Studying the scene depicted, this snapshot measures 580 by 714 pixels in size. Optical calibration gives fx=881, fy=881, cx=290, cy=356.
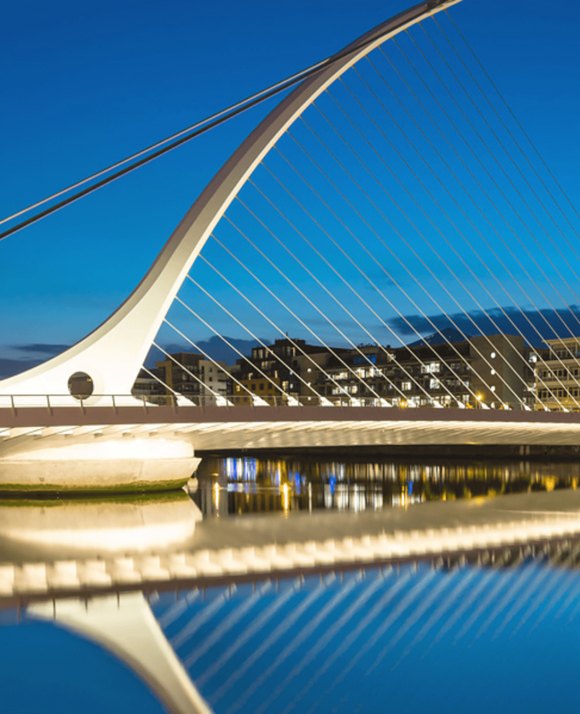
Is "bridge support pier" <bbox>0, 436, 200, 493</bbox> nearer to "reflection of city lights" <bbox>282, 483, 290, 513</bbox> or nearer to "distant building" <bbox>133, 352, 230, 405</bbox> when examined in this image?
"reflection of city lights" <bbox>282, 483, 290, 513</bbox>

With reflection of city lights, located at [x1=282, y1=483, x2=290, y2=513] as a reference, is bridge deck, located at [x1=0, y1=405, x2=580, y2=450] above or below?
above

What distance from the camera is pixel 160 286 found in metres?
25.0

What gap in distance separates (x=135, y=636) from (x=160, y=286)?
15244 mm

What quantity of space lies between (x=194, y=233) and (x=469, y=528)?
439 inches

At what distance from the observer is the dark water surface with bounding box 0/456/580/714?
28.6 feet

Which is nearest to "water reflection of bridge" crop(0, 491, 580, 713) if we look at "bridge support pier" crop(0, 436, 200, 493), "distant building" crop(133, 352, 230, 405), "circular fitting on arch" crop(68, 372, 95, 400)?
"bridge support pier" crop(0, 436, 200, 493)

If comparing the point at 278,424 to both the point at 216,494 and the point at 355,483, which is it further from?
the point at 355,483

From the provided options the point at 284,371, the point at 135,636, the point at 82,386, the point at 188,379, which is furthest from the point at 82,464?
the point at 188,379

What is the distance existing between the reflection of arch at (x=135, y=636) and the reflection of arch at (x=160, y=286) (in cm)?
1177

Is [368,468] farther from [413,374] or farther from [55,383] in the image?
[413,374]

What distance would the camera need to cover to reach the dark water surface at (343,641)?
28.6 feet

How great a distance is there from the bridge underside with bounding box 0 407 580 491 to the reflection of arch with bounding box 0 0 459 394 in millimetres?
1581

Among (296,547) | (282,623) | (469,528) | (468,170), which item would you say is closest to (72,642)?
(282,623)

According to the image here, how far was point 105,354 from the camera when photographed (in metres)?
24.7
